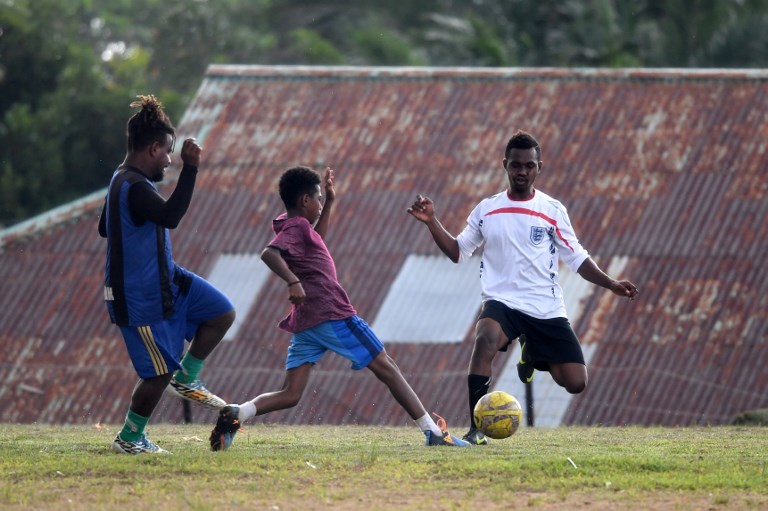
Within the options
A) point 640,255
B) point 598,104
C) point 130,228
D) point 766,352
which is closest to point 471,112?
point 598,104

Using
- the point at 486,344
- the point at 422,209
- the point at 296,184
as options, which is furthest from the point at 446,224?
the point at 296,184

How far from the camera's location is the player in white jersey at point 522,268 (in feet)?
31.7

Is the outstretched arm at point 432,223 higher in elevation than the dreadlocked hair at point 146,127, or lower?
higher

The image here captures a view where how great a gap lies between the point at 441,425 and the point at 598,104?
14.3 metres

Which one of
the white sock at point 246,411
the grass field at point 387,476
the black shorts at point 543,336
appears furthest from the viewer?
the black shorts at point 543,336

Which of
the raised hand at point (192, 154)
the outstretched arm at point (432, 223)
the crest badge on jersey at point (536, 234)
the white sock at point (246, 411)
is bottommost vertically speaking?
the white sock at point (246, 411)

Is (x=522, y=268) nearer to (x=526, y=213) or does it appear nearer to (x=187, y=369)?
(x=526, y=213)

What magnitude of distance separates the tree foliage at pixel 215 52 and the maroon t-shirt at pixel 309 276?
27074 millimetres

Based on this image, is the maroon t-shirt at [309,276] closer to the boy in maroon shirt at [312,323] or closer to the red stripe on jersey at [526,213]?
the boy in maroon shirt at [312,323]

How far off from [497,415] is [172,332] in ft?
7.10

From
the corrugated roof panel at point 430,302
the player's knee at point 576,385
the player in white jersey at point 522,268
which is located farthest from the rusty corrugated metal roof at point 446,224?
the player in white jersey at point 522,268

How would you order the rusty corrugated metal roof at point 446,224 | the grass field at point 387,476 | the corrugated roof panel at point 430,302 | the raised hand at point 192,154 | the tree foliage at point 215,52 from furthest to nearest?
the tree foliage at point 215,52 < the corrugated roof panel at point 430,302 < the rusty corrugated metal roof at point 446,224 < the raised hand at point 192,154 < the grass field at point 387,476

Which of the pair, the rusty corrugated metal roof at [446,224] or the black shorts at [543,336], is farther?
the rusty corrugated metal roof at [446,224]

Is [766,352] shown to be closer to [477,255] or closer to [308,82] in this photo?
[477,255]
